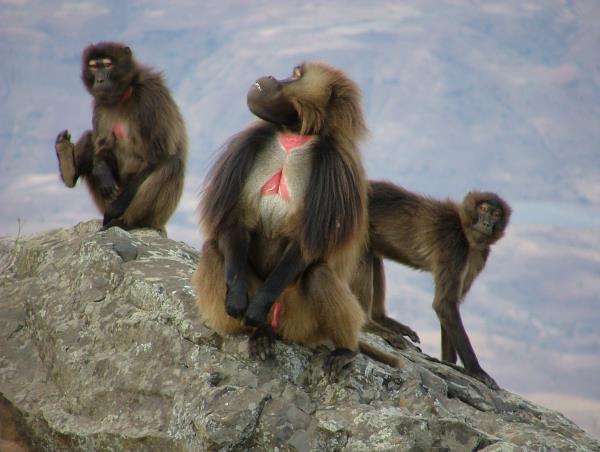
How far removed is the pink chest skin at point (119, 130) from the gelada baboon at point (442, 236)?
8.27 ft

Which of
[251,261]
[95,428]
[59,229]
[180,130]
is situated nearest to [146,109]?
[180,130]

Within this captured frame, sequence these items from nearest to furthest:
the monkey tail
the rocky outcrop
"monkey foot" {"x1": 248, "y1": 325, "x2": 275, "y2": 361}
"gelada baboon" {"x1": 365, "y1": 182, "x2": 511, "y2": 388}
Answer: the rocky outcrop
"monkey foot" {"x1": 248, "y1": 325, "x2": 275, "y2": 361}
the monkey tail
"gelada baboon" {"x1": 365, "y1": 182, "x2": 511, "y2": 388}

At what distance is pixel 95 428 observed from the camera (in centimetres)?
573

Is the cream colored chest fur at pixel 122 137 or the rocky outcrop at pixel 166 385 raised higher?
the cream colored chest fur at pixel 122 137

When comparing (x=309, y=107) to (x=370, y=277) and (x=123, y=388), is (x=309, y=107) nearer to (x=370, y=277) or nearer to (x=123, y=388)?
(x=123, y=388)

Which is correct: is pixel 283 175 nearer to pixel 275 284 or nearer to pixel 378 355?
pixel 275 284

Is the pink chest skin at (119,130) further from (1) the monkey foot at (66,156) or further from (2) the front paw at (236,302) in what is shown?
(2) the front paw at (236,302)

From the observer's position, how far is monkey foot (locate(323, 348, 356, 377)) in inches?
228

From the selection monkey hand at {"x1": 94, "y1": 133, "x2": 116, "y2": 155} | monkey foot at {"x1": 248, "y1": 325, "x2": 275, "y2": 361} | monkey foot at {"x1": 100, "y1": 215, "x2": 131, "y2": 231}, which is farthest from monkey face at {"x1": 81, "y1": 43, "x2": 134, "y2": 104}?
monkey foot at {"x1": 248, "y1": 325, "x2": 275, "y2": 361}

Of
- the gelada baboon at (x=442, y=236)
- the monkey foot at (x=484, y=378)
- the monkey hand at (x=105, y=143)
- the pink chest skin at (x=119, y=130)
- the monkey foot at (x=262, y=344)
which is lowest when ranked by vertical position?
the monkey foot at (x=484, y=378)

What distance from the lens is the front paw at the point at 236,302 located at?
222 inches

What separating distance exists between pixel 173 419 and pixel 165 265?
5.57 feet

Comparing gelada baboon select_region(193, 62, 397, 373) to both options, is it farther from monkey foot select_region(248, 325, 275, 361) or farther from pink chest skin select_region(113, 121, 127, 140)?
pink chest skin select_region(113, 121, 127, 140)

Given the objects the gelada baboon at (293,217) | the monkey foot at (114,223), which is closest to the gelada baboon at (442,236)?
the monkey foot at (114,223)
